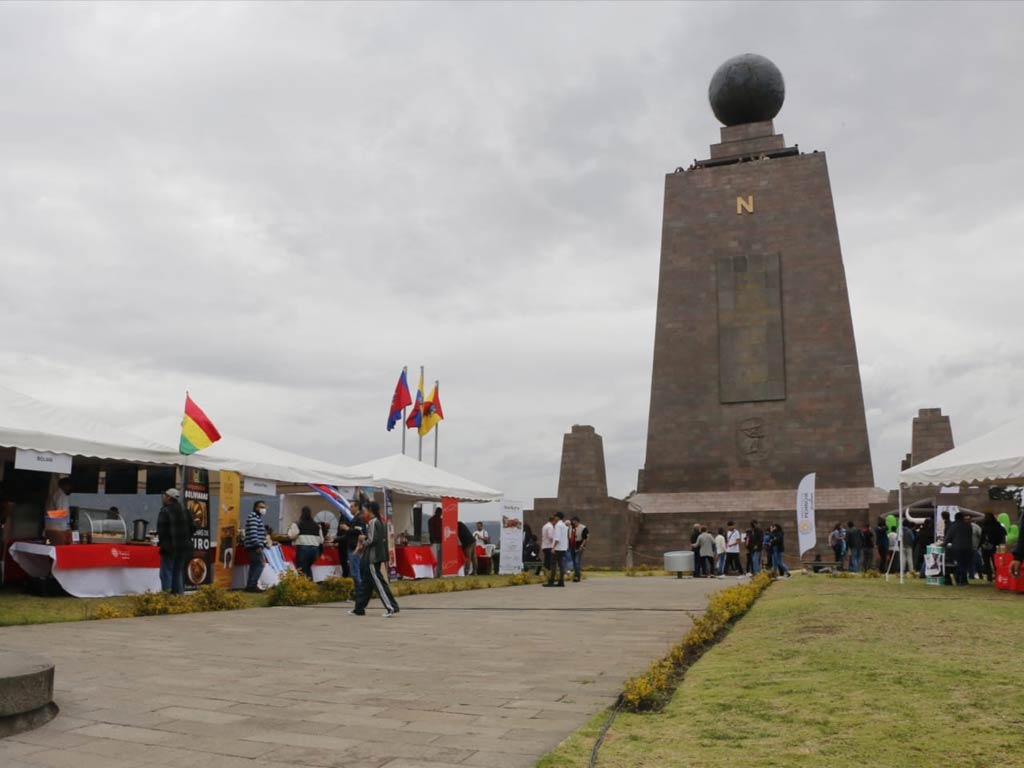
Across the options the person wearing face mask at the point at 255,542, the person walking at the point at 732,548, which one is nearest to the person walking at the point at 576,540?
the person walking at the point at 732,548

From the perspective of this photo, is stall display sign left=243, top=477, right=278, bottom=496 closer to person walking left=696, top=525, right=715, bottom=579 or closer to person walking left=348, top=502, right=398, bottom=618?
person walking left=348, top=502, right=398, bottom=618

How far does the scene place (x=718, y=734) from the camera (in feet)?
14.6

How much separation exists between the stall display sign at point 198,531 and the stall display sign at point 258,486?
0.68 metres

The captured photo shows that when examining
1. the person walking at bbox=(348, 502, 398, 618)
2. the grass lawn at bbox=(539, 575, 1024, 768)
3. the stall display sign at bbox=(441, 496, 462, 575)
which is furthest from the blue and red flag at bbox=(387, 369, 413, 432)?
the grass lawn at bbox=(539, 575, 1024, 768)

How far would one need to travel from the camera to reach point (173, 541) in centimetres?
1281

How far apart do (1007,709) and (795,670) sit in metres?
1.52

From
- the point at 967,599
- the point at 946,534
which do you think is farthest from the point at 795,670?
the point at 946,534

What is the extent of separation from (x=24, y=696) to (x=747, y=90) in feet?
101

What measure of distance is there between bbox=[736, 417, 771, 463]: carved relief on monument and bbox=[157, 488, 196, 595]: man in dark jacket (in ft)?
64.8

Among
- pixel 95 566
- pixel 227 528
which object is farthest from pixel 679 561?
pixel 95 566

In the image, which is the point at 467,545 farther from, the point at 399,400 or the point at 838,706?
the point at 838,706

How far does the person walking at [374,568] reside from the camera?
11609 millimetres

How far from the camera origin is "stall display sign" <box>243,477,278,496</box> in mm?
15484

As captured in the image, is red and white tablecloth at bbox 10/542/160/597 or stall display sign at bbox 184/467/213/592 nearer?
red and white tablecloth at bbox 10/542/160/597
